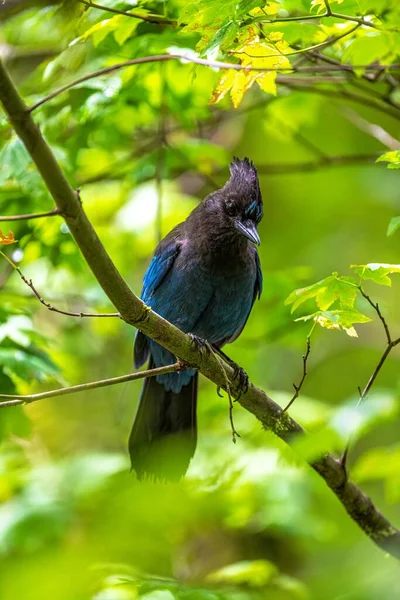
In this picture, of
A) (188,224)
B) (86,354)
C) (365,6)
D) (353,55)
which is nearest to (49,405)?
(86,354)

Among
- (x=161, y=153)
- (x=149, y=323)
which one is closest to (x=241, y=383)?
(x=149, y=323)

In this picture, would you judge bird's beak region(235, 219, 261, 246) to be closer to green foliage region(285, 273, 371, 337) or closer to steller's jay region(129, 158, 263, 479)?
steller's jay region(129, 158, 263, 479)

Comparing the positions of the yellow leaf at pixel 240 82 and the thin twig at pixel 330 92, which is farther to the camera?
the thin twig at pixel 330 92

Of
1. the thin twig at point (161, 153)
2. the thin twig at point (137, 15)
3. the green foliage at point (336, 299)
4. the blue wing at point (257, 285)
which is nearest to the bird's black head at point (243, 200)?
the blue wing at point (257, 285)

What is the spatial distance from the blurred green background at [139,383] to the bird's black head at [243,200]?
611mm

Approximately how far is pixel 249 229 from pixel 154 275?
0.65m

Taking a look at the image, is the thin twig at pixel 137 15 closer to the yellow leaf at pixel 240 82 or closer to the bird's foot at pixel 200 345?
the yellow leaf at pixel 240 82

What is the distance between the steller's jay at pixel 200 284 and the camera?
4684 mm

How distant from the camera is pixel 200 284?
15.3ft

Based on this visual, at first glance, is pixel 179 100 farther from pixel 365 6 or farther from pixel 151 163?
pixel 365 6

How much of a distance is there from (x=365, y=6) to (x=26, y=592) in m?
2.23

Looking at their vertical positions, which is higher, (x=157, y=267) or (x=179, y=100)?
(x=179, y=100)

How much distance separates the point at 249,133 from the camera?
28.0ft

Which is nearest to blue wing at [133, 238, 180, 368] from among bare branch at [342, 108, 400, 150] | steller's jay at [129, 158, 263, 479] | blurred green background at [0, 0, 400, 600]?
steller's jay at [129, 158, 263, 479]
